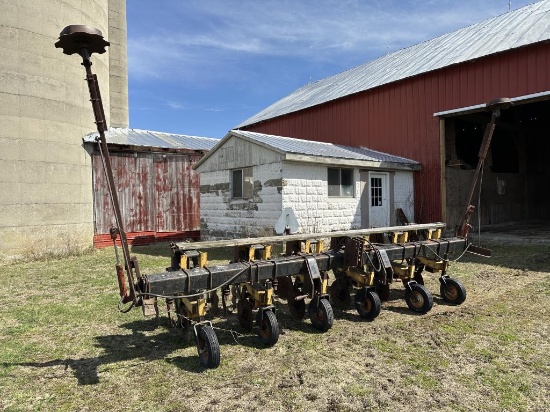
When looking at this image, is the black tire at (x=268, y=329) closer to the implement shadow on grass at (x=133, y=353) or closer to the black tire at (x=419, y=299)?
the implement shadow on grass at (x=133, y=353)

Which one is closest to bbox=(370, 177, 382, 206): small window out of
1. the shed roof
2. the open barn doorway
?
the shed roof

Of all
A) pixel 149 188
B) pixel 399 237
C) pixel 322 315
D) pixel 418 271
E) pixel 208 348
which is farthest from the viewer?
pixel 149 188

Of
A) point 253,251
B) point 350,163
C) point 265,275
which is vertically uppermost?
point 350,163

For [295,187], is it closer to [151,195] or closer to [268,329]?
[151,195]

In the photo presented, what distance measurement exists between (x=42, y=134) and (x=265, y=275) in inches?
401

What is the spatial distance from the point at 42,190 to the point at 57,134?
1.79 m

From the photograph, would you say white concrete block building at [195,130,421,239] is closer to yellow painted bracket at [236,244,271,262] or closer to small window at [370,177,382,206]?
small window at [370,177,382,206]

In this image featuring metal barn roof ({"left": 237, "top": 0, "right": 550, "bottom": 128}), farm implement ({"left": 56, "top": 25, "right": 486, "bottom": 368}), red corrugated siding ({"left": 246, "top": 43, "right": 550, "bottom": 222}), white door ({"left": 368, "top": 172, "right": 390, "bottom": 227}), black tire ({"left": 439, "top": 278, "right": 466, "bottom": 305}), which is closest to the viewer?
farm implement ({"left": 56, "top": 25, "right": 486, "bottom": 368})

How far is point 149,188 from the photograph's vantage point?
15477 millimetres

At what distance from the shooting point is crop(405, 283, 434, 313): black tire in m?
5.60

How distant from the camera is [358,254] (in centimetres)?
540

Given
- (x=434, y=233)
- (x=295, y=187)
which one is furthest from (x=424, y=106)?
(x=434, y=233)

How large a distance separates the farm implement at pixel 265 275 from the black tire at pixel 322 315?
0.04 ft

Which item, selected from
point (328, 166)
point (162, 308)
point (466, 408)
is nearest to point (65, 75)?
point (328, 166)
